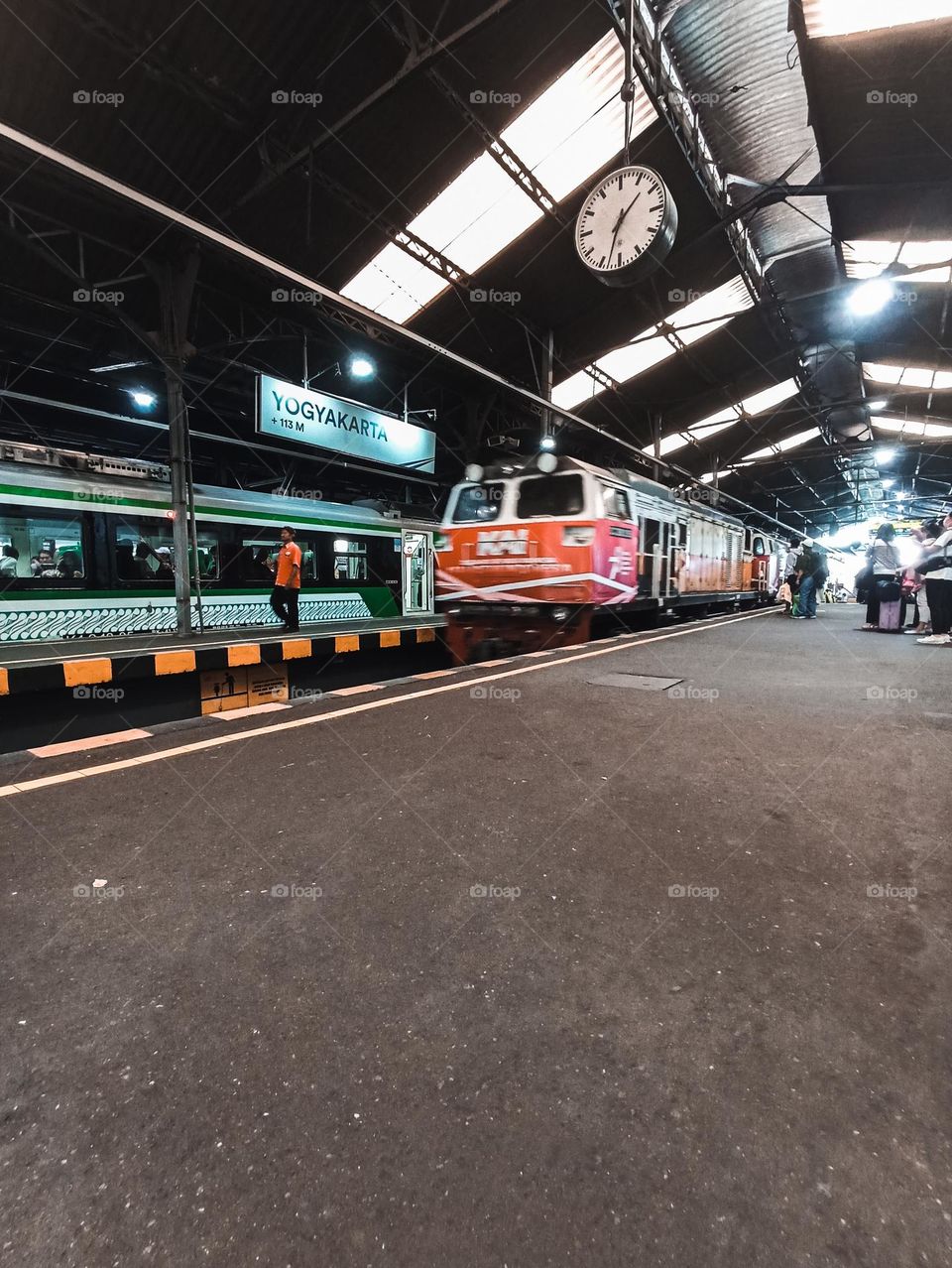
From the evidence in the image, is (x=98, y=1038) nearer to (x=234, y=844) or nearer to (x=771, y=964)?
(x=234, y=844)

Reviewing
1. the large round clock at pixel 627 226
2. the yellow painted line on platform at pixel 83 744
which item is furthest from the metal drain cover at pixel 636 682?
the large round clock at pixel 627 226

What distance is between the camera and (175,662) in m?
5.64

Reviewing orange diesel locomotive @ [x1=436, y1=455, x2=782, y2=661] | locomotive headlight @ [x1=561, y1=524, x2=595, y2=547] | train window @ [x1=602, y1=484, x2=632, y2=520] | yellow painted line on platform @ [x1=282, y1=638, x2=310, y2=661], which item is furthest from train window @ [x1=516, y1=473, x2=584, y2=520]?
yellow painted line on platform @ [x1=282, y1=638, x2=310, y2=661]

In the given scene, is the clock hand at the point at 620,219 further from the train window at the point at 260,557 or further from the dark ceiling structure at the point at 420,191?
the train window at the point at 260,557

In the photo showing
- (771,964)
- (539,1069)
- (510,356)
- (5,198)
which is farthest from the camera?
(510,356)

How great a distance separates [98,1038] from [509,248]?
41.1 ft

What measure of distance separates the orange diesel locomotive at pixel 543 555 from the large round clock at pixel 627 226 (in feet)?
9.25

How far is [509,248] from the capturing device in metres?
10.8

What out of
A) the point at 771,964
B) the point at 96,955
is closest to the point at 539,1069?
the point at 771,964

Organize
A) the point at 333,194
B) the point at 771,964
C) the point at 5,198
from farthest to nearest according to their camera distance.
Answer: the point at 333,194, the point at 5,198, the point at 771,964

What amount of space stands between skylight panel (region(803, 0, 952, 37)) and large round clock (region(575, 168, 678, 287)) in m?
2.27

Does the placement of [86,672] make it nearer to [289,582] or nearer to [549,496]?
[289,582]

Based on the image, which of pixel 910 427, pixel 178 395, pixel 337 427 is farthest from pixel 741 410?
pixel 178 395

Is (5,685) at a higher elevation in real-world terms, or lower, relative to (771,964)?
higher
